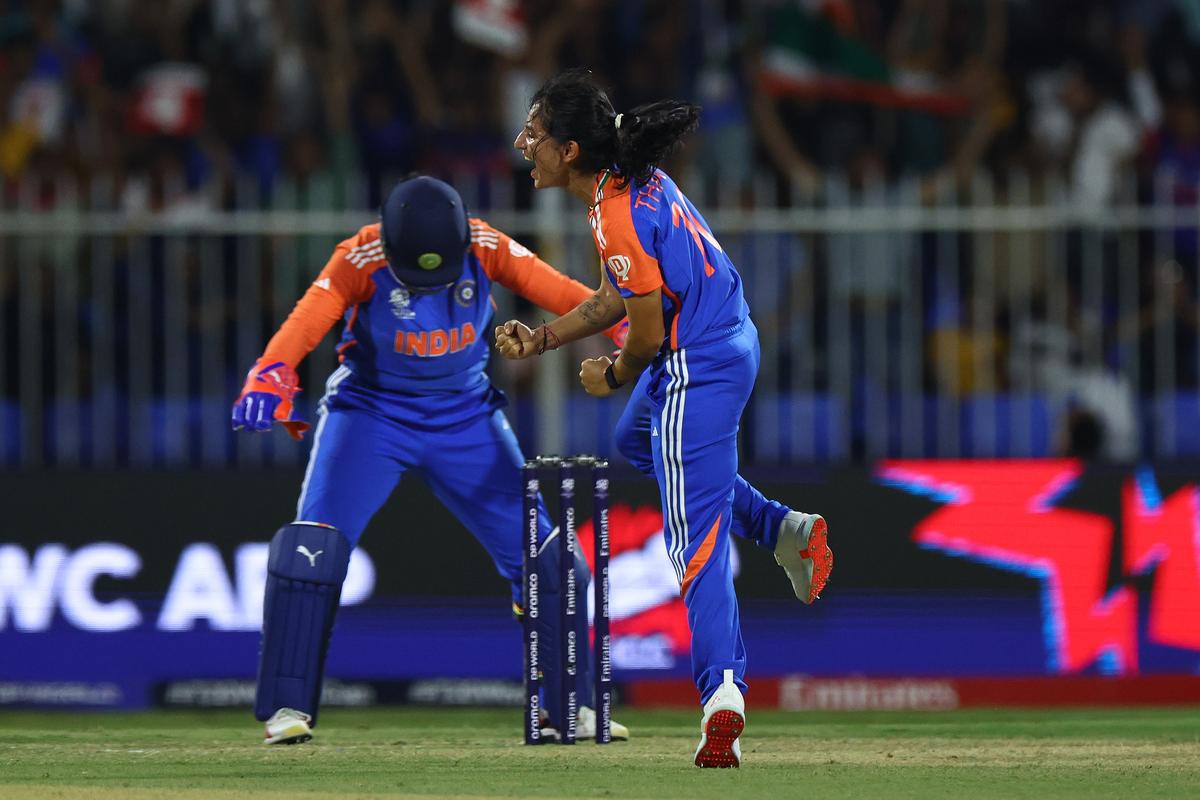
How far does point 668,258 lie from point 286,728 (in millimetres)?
2432

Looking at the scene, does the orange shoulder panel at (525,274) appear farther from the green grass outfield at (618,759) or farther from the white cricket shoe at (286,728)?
the white cricket shoe at (286,728)

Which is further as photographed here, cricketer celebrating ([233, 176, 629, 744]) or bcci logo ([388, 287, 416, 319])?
bcci logo ([388, 287, 416, 319])

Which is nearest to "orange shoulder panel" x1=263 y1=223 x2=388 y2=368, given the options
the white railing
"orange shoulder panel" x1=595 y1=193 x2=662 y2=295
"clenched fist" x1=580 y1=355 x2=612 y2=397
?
"clenched fist" x1=580 y1=355 x2=612 y2=397

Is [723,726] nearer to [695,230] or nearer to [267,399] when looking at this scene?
[695,230]

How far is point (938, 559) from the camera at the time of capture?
9.97 meters

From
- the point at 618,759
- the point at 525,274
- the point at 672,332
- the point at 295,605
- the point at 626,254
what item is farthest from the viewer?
the point at 525,274

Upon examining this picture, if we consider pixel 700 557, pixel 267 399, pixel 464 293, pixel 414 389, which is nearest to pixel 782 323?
pixel 464 293

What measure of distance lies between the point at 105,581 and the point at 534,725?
313cm

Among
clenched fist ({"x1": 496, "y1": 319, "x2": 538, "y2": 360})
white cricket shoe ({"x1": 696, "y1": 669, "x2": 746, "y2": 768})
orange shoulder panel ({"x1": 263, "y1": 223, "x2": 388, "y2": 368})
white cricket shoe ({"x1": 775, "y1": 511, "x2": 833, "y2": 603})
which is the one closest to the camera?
white cricket shoe ({"x1": 696, "y1": 669, "x2": 746, "y2": 768})

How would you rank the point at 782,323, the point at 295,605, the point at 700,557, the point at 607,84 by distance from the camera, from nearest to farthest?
the point at 700,557, the point at 295,605, the point at 782,323, the point at 607,84

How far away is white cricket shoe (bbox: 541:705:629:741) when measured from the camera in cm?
775

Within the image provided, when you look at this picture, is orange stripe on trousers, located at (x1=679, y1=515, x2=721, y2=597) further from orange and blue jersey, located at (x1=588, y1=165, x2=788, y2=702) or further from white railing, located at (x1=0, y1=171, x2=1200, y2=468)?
white railing, located at (x1=0, y1=171, x2=1200, y2=468)

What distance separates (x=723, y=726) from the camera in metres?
6.71

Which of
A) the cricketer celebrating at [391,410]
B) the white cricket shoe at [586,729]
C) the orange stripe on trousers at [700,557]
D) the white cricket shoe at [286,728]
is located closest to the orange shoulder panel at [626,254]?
the orange stripe on trousers at [700,557]
